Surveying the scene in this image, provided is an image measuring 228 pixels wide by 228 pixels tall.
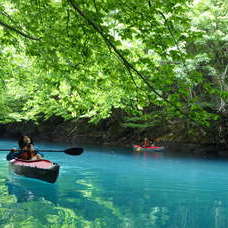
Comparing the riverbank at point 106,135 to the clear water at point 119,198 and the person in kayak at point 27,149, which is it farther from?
the person in kayak at point 27,149

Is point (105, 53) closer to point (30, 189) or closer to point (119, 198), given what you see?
point (119, 198)

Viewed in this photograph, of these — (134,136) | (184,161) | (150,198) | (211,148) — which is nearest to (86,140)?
(134,136)

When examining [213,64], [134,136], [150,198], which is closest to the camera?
[150,198]

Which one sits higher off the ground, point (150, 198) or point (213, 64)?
point (213, 64)

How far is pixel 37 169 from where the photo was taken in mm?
11125

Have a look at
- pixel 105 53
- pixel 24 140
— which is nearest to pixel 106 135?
pixel 24 140

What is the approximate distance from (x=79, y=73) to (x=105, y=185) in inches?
226

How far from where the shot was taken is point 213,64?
2148 cm

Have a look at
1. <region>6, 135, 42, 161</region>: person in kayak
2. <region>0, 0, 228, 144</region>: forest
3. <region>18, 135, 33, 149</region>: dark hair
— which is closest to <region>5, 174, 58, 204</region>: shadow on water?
<region>6, 135, 42, 161</region>: person in kayak

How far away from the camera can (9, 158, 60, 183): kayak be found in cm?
1084

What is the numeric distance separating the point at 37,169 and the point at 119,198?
343 cm

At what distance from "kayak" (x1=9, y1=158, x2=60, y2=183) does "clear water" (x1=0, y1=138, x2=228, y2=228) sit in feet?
0.93

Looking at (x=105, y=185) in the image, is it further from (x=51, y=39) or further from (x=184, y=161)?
(x=184, y=161)

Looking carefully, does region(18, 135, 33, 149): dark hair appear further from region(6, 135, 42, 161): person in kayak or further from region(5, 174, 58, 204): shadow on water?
region(5, 174, 58, 204): shadow on water
